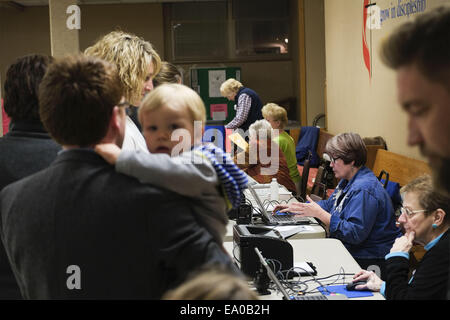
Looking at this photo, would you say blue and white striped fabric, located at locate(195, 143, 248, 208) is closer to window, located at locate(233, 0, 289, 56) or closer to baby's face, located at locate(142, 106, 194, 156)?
baby's face, located at locate(142, 106, 194, 156)

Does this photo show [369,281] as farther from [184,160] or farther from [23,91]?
[23,91]

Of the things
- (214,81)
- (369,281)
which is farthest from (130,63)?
(214,81)

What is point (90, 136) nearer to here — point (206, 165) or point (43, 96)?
point (43, 96)

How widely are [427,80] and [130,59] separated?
1.59 meters

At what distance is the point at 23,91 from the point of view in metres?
1.84

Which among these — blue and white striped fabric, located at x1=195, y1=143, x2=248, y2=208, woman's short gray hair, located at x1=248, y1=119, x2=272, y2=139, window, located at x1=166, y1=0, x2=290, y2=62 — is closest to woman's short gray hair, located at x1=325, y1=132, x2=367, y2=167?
woman's short gray hair, located at x1=248, y1=119, x2=272, y2=139

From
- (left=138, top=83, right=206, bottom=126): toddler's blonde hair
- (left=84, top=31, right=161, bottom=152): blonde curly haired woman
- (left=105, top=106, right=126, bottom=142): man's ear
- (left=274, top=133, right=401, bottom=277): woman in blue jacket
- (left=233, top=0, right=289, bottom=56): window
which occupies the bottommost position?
(left=274, top=133, right=401, bottom=277): woman in blue jacket

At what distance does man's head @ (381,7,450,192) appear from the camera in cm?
106

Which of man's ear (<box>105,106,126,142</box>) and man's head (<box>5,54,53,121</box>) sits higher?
man's head (<box>5,54,53,121</box>)

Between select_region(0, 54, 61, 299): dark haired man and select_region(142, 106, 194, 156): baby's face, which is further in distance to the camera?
select_region(0, 54, 61, 299): dark haired man

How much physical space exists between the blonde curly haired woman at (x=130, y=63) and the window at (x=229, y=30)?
11.0 meters

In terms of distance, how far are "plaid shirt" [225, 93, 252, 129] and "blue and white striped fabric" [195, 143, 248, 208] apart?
722 cm

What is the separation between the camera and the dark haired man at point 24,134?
6.01 feet

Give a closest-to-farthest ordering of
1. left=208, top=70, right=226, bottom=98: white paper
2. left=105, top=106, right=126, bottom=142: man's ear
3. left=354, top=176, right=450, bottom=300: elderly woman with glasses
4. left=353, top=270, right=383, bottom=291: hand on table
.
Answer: left=105, top=106, right=126, bottom=142: man's ear, left=354, top=176, right=450, bottom=300: elderly woman with glasses, left=353, top=270, right=383, bottom=291: hand on table, left=208, top=70, right=226, bottom=98: white paper
